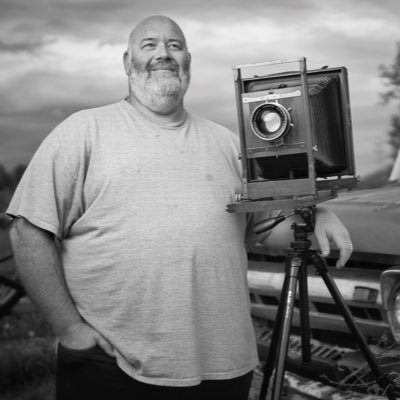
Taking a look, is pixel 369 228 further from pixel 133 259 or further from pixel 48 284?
pixel 48 284

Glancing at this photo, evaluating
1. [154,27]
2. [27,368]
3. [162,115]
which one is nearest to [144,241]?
[162,115]

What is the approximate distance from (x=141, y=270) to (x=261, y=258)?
1.19 meters

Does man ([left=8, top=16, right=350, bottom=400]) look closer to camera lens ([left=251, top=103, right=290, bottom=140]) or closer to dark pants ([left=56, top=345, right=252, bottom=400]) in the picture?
dark pants ([left=56, top=345, right=252, bottom=400])

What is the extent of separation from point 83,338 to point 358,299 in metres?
1.01

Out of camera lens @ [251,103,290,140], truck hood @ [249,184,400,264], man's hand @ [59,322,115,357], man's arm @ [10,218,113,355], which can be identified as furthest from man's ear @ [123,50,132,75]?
man's hand @ [59,322,115,357]

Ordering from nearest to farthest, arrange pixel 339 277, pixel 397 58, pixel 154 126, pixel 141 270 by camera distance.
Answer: pixel 141 270 < pixel 154 126 < pixel 339 277 < pixel 397 58

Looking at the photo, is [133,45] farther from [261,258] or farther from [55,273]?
[261,258]

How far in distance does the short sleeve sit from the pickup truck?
40.6 inches

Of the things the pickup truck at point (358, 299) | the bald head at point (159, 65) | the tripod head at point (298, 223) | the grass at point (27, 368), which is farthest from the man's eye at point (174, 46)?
the grass at point (27, 368)

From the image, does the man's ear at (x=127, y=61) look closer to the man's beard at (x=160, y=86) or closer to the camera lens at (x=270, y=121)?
the man's beard at (x=160, y=86)

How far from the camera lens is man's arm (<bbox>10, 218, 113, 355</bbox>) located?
2.18m

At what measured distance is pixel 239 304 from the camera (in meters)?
2.28

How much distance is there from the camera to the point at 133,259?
2158 millimetres

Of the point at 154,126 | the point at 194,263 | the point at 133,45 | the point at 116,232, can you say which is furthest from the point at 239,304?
the point at 133,45
